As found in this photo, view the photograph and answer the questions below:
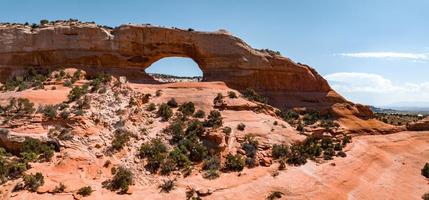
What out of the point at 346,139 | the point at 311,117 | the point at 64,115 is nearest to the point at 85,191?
the point at 64,115

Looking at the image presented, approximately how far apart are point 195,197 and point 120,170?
175 inches

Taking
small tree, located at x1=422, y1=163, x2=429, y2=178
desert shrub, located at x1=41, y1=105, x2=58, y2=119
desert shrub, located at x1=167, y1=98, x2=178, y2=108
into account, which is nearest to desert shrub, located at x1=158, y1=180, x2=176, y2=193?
desert shrub, located at x1=41, y1=105, x2=58, y2=119

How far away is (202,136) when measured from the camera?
29062mm

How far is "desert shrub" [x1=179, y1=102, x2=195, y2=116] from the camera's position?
3230cm

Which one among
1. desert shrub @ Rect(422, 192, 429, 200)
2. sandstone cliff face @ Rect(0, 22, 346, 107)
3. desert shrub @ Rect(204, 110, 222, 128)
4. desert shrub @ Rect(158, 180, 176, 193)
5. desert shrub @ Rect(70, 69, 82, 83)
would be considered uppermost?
Answer: sandstone cliff face @ Rect(0, 22, 346, 107)

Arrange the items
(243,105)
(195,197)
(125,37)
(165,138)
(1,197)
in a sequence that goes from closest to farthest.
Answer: (1,197)
(195,197)
(165,138)
(243,105)
(125,37)

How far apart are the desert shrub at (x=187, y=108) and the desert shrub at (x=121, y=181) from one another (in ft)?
33.8

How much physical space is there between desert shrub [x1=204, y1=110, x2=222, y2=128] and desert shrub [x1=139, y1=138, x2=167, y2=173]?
15.9ft

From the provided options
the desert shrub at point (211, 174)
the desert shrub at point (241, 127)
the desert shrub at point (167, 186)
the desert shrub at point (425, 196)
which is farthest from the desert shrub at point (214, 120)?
the desert shrub at point (425, 196)

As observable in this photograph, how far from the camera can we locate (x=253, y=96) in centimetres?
3906

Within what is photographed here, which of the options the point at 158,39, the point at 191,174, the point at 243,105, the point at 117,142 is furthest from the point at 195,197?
the point at 158,39

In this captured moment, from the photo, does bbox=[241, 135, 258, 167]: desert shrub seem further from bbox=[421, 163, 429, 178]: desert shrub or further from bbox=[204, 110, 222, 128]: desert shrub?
bbox=[421, 163, 429, 178]: desert shrub

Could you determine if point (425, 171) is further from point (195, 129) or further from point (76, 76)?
point (76, 76)

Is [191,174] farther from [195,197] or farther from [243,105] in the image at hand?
[243,105]
